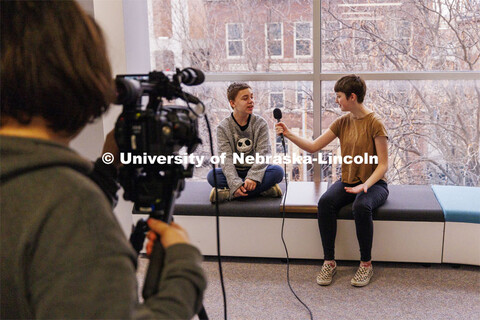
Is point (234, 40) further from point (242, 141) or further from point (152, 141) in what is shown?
point (152, 141)

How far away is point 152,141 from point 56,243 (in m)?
0.45

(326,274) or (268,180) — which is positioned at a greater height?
(268,180)

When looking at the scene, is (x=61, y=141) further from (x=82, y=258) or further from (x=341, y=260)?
(x=341, y=260)

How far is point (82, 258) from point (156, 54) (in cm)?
319

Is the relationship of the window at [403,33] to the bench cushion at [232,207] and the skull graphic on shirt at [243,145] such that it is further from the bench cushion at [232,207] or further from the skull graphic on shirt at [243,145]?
the bench cushion at [232,207]

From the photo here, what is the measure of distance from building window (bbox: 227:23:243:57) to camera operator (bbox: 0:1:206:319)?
9.53 ft

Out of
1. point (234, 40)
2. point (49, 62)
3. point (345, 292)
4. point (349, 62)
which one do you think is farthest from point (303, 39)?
point (49, 62)

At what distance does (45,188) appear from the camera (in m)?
0.71

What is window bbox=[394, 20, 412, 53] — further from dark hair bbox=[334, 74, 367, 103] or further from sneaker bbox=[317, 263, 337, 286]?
sneaker bbox=[317, 263, 337, 286]

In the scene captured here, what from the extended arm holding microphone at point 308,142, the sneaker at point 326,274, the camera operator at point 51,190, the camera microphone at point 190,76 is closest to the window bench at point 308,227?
the sneaker at point 326,274

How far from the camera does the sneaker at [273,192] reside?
3.19 meters

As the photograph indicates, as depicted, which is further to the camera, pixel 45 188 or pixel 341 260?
pixel 341 260

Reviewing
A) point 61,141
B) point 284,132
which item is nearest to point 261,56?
point 284,132

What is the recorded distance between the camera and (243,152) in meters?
3.27
